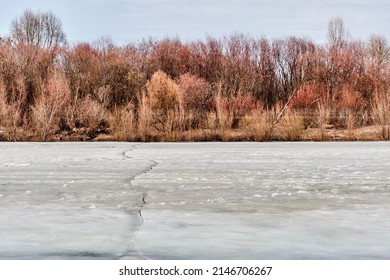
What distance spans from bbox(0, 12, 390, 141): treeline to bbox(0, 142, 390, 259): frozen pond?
6.13 m

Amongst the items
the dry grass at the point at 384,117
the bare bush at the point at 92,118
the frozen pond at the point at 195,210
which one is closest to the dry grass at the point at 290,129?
the dry grass at the point at 384,117

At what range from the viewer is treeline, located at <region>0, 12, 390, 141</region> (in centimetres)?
1388

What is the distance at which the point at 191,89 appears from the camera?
22.0 metres

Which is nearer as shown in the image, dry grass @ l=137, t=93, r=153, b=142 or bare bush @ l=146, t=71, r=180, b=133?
dry grass @ l=137, t=93, r=153, b=142

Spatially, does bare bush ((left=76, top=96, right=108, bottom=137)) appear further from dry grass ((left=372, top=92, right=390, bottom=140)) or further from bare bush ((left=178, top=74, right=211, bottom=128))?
dry grass ((left=372, top=92, right=390, bottom=140))

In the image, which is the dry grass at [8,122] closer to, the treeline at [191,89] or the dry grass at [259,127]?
the treeline at [191,89]

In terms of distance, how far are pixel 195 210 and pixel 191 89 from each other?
17.9 metres

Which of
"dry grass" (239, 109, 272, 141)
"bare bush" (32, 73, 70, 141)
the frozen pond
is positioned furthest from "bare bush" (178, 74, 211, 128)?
the frozen pond

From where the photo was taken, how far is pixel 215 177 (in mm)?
6281

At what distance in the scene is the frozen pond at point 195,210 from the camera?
3.18 metres

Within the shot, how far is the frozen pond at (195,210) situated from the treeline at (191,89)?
6.13 m

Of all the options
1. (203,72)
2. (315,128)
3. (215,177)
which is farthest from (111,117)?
(203,72)

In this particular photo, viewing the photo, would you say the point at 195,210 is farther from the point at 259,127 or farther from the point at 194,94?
the point at 194,94

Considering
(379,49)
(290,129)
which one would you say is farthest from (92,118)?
(379,49)
